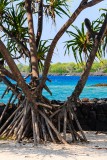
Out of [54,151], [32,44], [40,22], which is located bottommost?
[54,151]

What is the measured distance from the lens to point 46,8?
26.1 ft

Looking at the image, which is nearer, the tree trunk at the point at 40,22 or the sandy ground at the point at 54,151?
the sandy ground at the point at 54,151

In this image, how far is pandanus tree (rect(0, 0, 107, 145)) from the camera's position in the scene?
674 centimetres

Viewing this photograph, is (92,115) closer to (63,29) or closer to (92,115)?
(92,115)

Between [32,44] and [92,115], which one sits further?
[92,115]

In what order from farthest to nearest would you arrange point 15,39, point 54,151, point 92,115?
1. point 92,115
2. point 15,39
3. point 54,151

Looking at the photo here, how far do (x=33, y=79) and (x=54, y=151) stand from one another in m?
1.81

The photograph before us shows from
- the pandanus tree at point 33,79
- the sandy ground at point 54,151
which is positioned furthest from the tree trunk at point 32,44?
the sandy ground at point 54,151

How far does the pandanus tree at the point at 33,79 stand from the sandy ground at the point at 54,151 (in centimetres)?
20

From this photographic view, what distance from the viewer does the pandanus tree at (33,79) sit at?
6.74 m

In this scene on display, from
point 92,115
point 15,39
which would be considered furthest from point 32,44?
point 92,115

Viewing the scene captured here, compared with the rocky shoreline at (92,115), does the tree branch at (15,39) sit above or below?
above

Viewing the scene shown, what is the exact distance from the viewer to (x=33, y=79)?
7449 mm

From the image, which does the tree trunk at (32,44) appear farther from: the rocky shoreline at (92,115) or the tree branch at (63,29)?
the rocky shoreline at (92,115)
